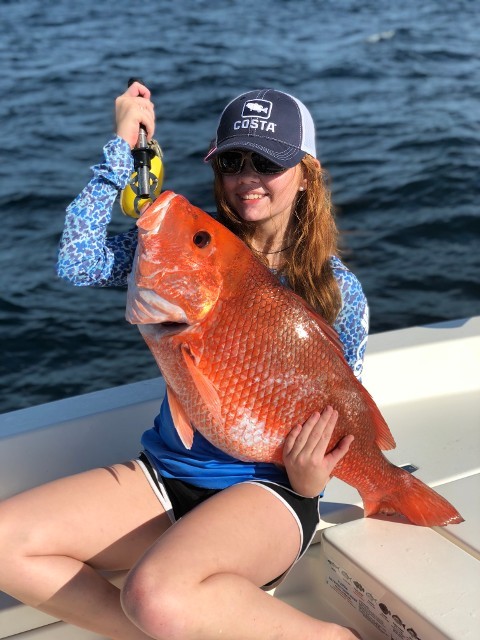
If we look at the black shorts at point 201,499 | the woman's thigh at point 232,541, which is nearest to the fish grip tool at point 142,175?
the black shorts at point 201,499

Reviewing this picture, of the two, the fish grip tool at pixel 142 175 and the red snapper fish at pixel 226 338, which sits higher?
the fish grip tool at pixel 142 175

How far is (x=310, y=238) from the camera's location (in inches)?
113

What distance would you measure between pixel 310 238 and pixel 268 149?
329 millimetres

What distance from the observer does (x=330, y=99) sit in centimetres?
1238

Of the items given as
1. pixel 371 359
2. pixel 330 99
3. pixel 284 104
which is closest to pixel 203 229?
pixel 284 104

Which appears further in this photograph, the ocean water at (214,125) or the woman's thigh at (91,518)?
the ocean water at (214,125)

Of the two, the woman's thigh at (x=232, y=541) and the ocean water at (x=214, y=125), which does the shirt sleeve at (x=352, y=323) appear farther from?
the ocean water at (x=214, y=125)

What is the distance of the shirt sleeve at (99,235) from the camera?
269 centimetres

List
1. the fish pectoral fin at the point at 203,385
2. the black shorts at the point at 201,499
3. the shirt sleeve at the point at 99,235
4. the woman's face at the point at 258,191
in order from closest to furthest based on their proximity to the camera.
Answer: the fish pectoral fin at the point at 203,385 < the black shorts at the point at 201,499 < the shirt sleeve at the point at 99,235 < the woman's face at the point at 258,191

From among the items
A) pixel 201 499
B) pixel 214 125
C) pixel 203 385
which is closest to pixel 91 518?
pixel 201 499

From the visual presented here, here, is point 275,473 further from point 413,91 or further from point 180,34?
point 180,34

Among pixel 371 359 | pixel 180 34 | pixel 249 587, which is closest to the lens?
pixel 249 587

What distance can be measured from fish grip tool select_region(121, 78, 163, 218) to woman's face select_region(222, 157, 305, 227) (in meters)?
0.24

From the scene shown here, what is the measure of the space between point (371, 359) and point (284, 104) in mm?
1374
